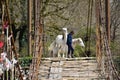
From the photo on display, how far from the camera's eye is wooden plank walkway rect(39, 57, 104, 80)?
1141cm

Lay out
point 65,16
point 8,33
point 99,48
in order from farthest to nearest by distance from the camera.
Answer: point 65,16 < point 99,48 < point 8,33

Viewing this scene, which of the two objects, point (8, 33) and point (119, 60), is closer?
point (8, 33)

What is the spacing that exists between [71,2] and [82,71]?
421 inches

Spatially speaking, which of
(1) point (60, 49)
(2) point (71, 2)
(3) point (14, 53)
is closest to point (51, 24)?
(2) point (71, 2)

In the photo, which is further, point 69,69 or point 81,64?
point 81,64

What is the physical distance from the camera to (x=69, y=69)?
477 inches

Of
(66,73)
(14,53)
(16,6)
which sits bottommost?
(66,73)

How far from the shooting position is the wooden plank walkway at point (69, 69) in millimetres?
11414

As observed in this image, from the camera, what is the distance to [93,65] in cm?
1227

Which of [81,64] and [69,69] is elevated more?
[81,64]

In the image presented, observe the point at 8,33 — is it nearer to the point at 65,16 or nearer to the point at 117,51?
the point at 117,51

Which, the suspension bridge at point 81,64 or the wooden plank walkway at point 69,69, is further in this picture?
the wooden plank walkway at point 69,69

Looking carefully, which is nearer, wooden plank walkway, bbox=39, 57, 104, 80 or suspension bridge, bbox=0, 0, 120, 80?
suspension bridge, bbox=0, 0, 120, 80

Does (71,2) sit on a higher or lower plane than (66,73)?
higher
